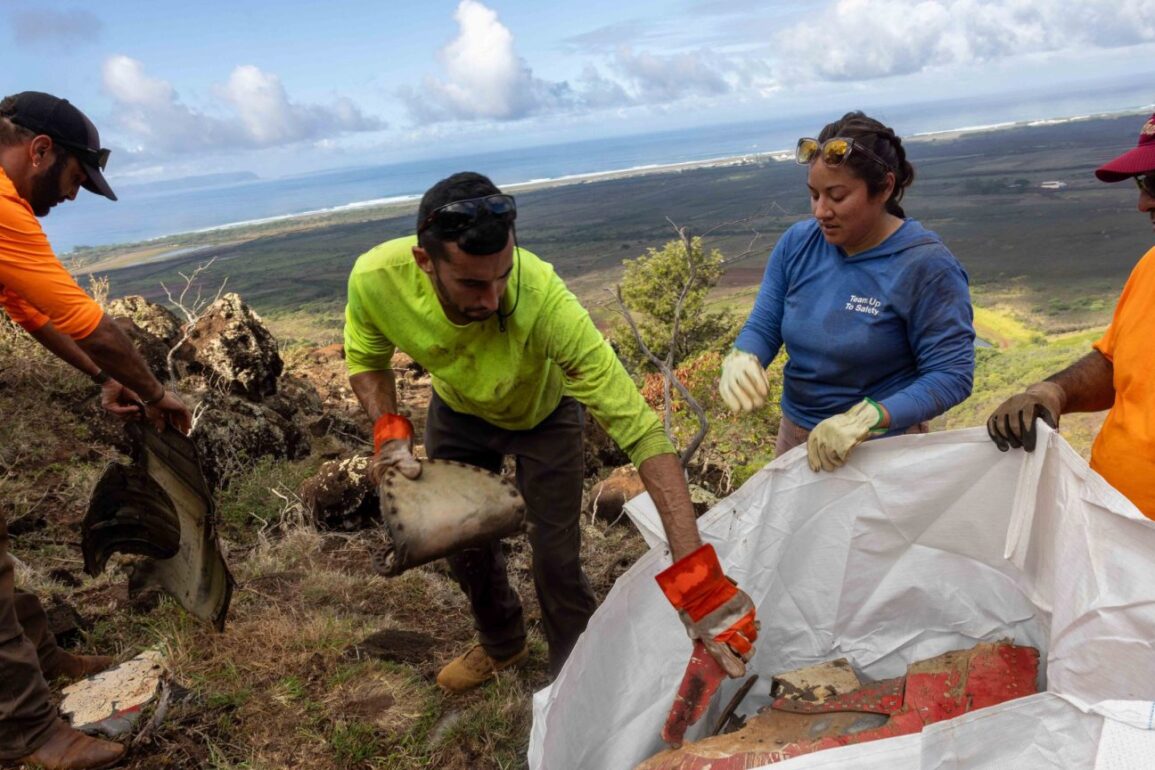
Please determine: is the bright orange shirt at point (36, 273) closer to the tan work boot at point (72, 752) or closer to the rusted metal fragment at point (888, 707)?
the tan work boot at point (72, 752)

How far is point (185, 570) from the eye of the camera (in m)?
2.37

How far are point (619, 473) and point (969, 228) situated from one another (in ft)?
122

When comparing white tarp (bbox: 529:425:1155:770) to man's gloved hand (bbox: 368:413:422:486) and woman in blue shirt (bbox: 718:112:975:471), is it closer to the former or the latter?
woman in blue shirt (bbox: 718:112:975:471)

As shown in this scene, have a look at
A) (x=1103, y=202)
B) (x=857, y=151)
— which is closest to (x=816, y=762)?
(x=857, y=151)

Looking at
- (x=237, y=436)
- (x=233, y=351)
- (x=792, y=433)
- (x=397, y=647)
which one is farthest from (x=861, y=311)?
(x=233, y=351)

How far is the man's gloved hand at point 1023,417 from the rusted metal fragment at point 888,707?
0.44 metres

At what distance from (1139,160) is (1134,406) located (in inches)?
18.4

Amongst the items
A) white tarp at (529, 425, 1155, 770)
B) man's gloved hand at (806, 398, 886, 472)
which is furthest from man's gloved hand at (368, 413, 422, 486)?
man's gloved hand at (806, 398, 886, 472)

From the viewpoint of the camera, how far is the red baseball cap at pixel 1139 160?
1.46 m

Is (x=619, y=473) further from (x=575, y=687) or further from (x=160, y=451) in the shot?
(x=575, y=687)

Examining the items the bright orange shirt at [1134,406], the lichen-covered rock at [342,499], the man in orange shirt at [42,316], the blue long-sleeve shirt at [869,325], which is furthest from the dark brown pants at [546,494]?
the lichen-covered rock at [342,499]

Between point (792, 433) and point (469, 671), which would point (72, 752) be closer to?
point (469, 671)

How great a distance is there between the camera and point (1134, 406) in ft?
4.92

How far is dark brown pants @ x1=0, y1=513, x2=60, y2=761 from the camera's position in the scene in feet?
5.82
